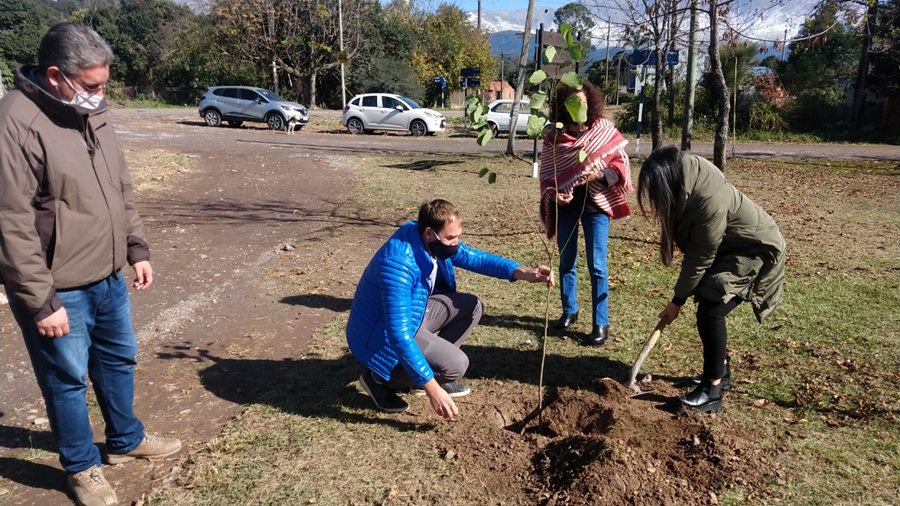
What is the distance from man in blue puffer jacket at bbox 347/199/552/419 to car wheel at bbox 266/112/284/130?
21.4m

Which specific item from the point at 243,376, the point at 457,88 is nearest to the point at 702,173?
the point at 243,376

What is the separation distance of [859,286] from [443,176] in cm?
878

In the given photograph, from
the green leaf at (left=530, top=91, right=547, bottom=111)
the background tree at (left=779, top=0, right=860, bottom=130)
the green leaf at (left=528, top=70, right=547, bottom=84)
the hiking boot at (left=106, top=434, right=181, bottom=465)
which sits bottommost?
the hiking boot at (left=106, top=434, right=181, bottom=465)

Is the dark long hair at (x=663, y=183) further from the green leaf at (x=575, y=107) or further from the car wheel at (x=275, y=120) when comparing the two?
the car wheel at (x=275, y=120)

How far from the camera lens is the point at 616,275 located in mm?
6383

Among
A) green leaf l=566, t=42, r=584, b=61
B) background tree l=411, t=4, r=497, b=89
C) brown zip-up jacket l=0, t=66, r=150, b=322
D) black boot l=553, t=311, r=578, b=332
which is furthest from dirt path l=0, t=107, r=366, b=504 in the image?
background tree l=411, t=4, r=497, b=89

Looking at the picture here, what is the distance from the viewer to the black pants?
3445mm

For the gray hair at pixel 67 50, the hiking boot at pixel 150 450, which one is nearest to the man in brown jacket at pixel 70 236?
the gray hair at pixel 67 50

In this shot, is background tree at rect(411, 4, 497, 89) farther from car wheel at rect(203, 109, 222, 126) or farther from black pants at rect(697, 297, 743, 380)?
black pants at rect(697, 297, 743, 380)

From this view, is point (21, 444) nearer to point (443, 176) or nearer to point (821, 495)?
point (821, 495)

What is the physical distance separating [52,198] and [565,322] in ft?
11.3

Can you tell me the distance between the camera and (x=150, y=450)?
3197 mm

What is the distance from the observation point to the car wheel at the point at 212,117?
2423 cm

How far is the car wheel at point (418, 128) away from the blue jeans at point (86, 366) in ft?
69.8
